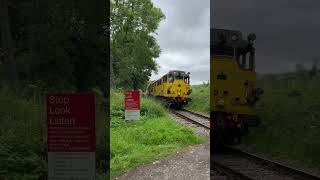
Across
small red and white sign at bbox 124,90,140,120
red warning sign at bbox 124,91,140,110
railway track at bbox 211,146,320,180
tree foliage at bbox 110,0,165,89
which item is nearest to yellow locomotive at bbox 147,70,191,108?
tree foliage at bbox 110,0,165,89

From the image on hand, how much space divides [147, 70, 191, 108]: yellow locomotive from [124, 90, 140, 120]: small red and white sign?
1249cm

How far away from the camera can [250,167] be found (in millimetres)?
6926

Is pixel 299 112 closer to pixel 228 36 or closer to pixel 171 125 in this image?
pixel 228 36

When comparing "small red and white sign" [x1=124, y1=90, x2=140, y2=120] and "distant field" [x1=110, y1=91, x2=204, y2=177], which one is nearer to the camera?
"distant field" [x1=110, y1=91, x2=204, y2=177]

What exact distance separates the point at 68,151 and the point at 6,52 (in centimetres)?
819

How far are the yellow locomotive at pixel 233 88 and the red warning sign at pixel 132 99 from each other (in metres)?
9.21

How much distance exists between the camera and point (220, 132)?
6.88m

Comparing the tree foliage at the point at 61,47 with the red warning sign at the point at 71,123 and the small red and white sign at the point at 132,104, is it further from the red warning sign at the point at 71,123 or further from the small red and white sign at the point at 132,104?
the red warning sign at the point at 71,123

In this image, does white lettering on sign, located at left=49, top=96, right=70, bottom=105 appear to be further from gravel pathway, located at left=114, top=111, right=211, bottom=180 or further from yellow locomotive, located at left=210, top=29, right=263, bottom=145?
gravel pathway, located at left=114, top=111, right=211, bottom=180

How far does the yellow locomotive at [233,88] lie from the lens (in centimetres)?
573

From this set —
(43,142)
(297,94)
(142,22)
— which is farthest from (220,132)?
(142,22)

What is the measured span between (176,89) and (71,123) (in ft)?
81.1

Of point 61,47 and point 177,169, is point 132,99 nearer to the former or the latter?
point 61,47

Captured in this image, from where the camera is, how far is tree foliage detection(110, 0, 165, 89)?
103ft
